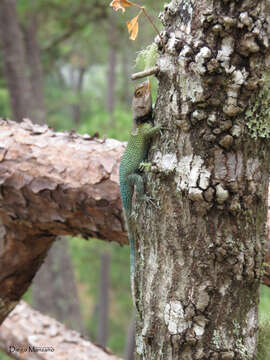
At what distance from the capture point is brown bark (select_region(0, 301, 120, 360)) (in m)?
2.94

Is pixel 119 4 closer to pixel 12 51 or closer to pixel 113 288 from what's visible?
pixel 12 51

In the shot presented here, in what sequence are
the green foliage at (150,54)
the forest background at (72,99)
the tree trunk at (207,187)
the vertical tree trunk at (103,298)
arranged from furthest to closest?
the vertical tree trunk at (103,298) → the forest background at (72,99) → the green foliage at (150,54) → the tree trunk at (207,187)

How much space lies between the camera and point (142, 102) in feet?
5.41

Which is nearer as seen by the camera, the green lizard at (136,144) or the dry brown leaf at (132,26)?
the dry brown leaf at (132,26)

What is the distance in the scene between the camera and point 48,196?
2.22 metres

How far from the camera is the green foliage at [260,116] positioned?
1.17m

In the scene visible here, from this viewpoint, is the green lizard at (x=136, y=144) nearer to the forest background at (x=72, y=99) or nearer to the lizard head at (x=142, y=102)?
the lizard head at (x=142, y=102)

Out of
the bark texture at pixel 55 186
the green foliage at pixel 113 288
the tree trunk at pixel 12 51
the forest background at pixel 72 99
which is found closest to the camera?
the bark texture at pixel 55 186

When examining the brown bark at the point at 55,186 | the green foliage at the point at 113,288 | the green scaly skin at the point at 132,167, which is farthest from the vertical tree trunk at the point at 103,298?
the green scaly skin at the point at 132,167

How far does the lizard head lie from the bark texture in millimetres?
519

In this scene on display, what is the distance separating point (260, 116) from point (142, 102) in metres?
0.59

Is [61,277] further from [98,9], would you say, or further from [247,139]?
[247,139]

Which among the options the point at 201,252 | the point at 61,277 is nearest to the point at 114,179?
the point at 201,252

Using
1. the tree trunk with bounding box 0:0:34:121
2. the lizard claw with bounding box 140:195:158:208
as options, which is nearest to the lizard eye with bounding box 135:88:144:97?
the lizard claw with bounding box 140:195:158:208
